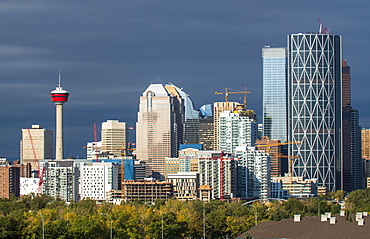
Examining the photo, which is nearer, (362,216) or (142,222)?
(362,216)

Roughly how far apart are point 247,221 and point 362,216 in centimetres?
4824

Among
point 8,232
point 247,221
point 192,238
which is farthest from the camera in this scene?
point 247,221

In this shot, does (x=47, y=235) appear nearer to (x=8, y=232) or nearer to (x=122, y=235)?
(x=8, y=232)

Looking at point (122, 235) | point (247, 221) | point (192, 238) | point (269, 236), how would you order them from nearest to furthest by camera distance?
point (269, 236)
point (122, 235)
point (192, 238)
point (247, 221)

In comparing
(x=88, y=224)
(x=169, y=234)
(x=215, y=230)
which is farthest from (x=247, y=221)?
(x=88, y=224)

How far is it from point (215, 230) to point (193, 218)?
5.43 meters

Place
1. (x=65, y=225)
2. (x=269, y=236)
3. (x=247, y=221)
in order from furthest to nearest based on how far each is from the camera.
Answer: (x=247, y=221), (x=65, y=225), (x=269, y=236)

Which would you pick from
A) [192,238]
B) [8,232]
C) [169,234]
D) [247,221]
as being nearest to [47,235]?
[8,232]

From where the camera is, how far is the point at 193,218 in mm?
188375

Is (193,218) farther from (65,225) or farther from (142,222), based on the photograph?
(65,225)

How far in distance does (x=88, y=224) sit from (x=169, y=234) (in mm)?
16443

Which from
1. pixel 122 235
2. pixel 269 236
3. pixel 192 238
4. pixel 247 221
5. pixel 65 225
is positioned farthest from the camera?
pixel 247 221

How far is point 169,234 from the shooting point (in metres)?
170

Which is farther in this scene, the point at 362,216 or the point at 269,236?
the point at 362,216
